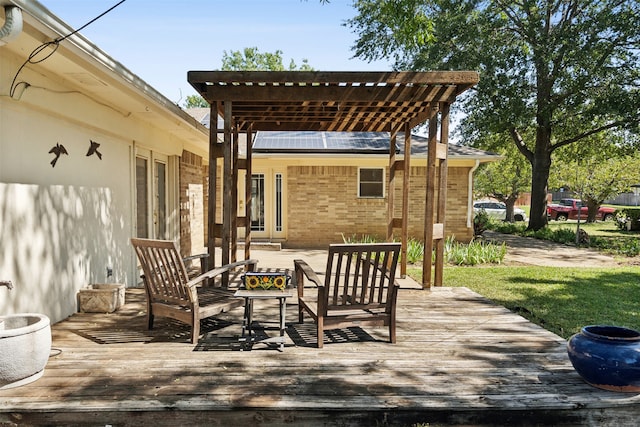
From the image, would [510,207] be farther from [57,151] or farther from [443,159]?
[57,151]

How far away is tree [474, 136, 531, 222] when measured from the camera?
87.8 ft

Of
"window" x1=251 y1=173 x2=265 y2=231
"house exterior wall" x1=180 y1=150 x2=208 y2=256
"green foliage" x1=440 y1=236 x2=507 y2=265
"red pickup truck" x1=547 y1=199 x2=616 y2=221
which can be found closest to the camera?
"house exterior wall" x1=180 y1=150 x2=208 y2=256

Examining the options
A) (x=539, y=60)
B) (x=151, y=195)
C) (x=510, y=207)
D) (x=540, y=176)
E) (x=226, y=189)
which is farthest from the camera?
(x=510, y=207)

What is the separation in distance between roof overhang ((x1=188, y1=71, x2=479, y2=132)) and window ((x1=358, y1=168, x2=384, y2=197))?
617cm

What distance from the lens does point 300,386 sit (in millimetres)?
3158

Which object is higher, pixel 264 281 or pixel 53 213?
pixel 53 213

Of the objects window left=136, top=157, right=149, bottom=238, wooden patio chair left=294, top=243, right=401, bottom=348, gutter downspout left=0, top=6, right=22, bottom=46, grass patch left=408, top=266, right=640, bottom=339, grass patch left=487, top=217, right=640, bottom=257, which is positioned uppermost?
gutter downspout left=0, top=6, right=22, bottom=46

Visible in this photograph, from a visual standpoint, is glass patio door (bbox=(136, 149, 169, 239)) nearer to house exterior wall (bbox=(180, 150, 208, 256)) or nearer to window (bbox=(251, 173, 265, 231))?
house exterior wall (bbox=(180, 150, 208, 256))

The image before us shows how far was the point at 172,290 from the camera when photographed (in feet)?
13.8

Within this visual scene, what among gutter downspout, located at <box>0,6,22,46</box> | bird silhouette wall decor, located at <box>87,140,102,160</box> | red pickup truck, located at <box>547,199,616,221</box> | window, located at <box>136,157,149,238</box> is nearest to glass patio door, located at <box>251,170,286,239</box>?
window, located at <box>136,157,149,238</box>

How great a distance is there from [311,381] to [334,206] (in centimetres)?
1012

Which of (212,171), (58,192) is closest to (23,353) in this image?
(58,192)

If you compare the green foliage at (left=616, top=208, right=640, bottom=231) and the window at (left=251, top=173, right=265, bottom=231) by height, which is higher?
the window at (left=251, top=173, right=265, bottom=231)

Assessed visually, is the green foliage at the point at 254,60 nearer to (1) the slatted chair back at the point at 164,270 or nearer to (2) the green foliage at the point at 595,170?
(2) the green foliage at the point at 595,170
